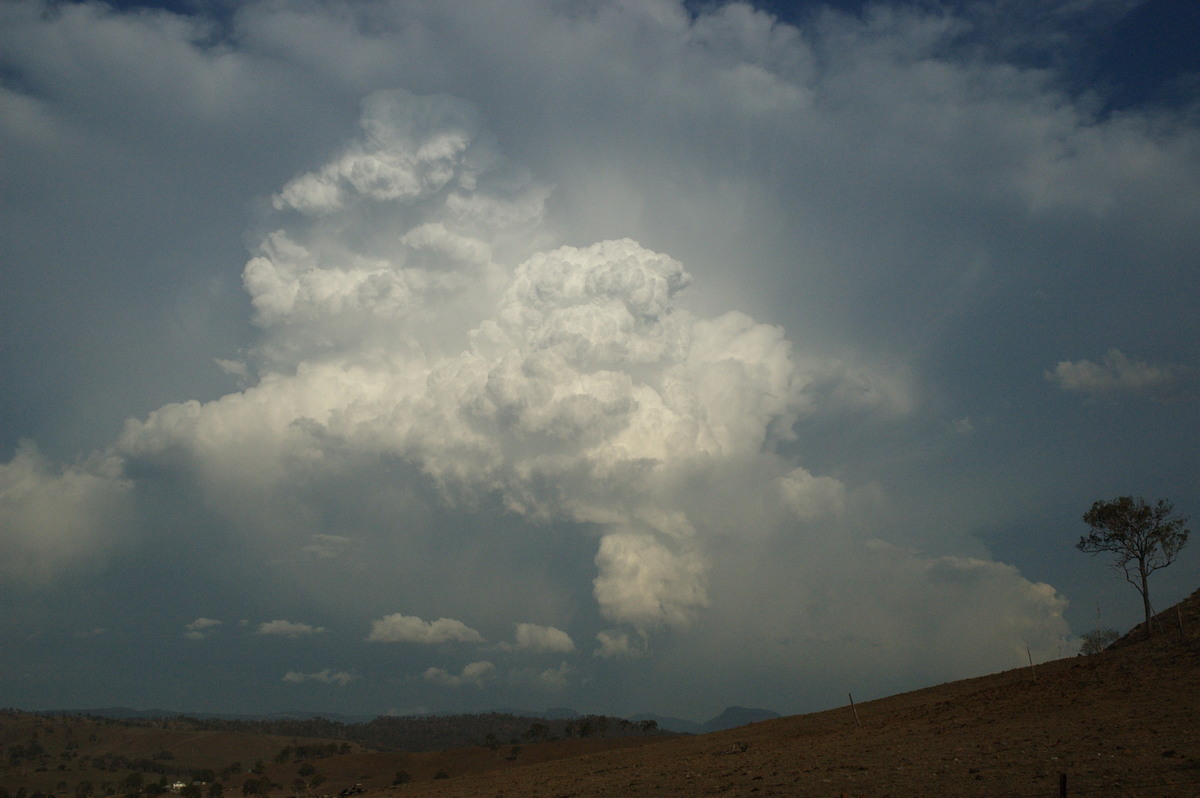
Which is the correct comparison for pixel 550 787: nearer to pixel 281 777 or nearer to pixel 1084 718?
pixel 1084 718

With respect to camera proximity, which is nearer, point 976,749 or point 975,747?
point 976,749

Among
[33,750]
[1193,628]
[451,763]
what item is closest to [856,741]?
[1193,628]

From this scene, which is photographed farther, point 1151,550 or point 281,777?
point 281,777

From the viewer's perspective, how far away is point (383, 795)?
63250mm

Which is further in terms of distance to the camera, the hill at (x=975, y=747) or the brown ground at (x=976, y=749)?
the hill at (x=975, y=747)

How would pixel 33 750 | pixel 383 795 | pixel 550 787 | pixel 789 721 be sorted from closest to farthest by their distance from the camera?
pixel 550 787
pixel 383 795
pixel 789 721
pixel 33 750

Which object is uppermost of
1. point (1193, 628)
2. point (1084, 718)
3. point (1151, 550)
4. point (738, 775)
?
point (1151, 550)

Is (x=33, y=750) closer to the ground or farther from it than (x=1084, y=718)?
closer to the ground

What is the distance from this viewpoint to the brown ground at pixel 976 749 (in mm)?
27656

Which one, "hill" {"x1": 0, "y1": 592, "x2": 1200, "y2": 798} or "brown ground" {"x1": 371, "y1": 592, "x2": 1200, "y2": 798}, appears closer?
"brown ground" {"x1": 371, "y1": 592, "x2": 1200, "y2": 798}

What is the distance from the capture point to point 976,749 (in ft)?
Answer: 115

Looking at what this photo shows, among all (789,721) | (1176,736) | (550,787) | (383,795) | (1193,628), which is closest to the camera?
(1176,736)

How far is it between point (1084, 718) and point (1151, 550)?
126 ft

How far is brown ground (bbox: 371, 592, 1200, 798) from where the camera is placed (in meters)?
27.7
